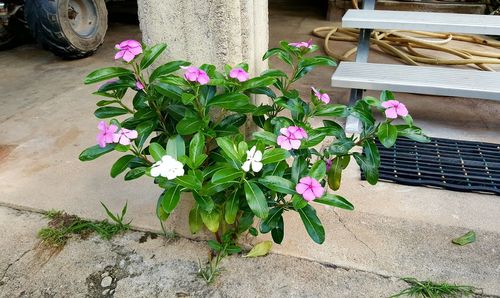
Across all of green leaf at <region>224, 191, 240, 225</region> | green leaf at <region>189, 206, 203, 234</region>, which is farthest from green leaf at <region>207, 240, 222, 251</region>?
green leaf at <region>224, 191, 240, 225</region>

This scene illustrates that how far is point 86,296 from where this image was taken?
4.44ft

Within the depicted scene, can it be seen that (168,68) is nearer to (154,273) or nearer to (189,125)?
(189,125)

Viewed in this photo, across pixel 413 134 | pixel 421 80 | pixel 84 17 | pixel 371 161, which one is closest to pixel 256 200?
pixel 371 161

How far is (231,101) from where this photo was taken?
3.93ft

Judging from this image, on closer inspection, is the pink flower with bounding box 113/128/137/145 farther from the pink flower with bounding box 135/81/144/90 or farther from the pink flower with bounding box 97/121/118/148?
the pink flower with bounding box 135/81/144/90

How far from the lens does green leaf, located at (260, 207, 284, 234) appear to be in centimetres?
122

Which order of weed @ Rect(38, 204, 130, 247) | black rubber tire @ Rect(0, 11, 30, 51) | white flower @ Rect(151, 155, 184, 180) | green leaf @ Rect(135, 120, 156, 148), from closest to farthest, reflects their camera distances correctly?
white flower @ Rect(151, 155, 184, 180), green leaf @ Rect(135, 120, 156, 148), weed @ Rect(38, 204, 130, 247), black rubber tire @ Rect(0, 11, 30, 51)

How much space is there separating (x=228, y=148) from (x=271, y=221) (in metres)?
0.26

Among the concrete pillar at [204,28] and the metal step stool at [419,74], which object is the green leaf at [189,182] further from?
the metal step stool at [419,74]

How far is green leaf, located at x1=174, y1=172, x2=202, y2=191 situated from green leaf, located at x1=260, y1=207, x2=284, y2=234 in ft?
0.78

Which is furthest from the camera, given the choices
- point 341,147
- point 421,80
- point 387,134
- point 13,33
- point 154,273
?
point 13,33

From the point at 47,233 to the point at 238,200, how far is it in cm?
87

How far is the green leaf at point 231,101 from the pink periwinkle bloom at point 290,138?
147mm

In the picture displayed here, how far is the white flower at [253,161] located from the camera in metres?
1.08
